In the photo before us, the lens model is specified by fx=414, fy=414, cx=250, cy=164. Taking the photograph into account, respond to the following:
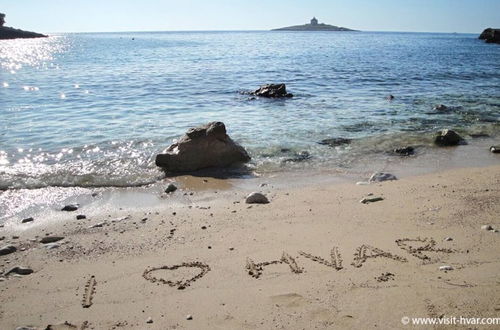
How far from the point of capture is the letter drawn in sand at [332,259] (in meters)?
4.81

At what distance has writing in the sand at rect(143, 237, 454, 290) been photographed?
4.69 meters

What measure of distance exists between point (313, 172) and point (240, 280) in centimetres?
486

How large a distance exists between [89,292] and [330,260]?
2.73m

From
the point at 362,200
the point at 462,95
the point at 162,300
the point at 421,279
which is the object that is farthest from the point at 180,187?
the point at 462,95

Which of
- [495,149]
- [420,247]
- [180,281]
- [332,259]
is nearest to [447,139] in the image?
[495,149]

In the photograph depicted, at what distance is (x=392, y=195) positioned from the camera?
23.5ft

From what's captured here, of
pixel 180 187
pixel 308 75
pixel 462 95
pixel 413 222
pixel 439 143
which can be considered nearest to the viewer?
pixel 413 222

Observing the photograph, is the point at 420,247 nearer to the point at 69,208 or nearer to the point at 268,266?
the point at 268,266

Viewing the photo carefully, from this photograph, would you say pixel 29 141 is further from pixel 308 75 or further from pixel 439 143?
pixel 308 75

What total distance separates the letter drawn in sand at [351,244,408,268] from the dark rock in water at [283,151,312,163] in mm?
4736

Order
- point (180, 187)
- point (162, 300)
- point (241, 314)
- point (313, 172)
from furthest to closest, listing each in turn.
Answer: point (313, 172) < point (180, 187) < point (162, 300) < point (241, 314)

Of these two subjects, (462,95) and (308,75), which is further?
(308,75)

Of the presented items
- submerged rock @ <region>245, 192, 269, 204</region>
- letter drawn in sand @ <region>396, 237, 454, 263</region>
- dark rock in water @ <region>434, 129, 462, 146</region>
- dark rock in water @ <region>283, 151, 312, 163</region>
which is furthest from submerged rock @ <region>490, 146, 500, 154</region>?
submerged rock @ <region>245, 192, 269, 204</region>

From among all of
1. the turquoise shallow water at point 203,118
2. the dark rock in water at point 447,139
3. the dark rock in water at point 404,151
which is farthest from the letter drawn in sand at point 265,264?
the dark rock in water at point 447,139
